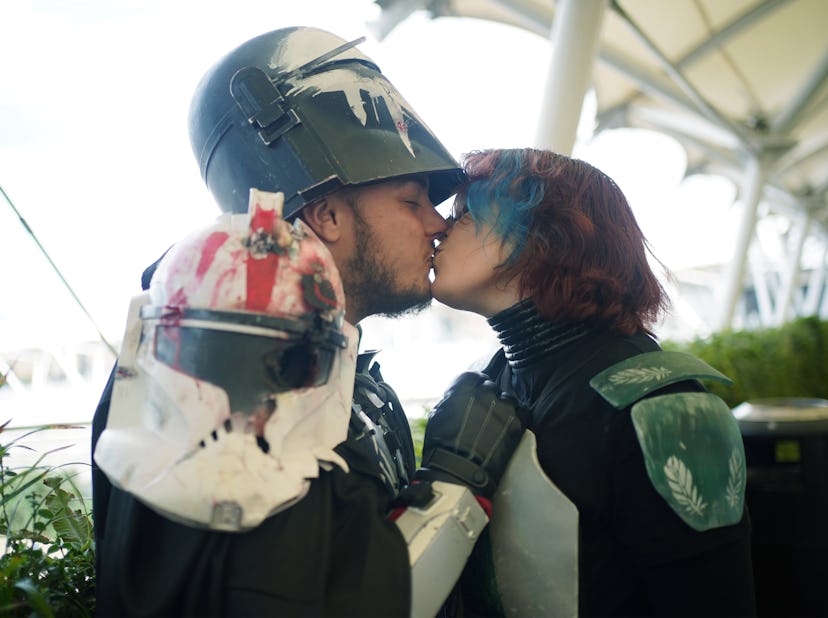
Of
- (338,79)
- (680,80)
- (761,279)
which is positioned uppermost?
(680,80)

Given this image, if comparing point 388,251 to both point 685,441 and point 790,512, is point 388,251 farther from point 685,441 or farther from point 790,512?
point 790,512

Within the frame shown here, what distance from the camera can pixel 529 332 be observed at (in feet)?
5.51

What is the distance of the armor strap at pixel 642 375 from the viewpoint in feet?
4.66

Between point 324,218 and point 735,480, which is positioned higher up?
point 324,218

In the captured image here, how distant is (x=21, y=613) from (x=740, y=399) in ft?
15.5

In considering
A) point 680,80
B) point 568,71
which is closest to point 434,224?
point 568,71

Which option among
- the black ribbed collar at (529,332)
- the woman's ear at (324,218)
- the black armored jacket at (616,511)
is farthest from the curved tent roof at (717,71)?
the black armored jacket at (616,511)

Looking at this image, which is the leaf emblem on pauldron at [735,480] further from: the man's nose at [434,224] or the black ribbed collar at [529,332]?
the man's nose at [434,224]

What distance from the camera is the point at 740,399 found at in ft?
15.4

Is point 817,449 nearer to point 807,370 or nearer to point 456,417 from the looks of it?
point 456,417

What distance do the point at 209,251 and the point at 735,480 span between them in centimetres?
121

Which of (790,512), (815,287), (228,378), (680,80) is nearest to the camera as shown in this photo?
(228,378)

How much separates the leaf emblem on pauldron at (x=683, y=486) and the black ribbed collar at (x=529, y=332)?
41 cm

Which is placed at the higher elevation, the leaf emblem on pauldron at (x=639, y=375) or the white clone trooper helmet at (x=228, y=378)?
the white clone trooper helmet at (x=228, y=378)
